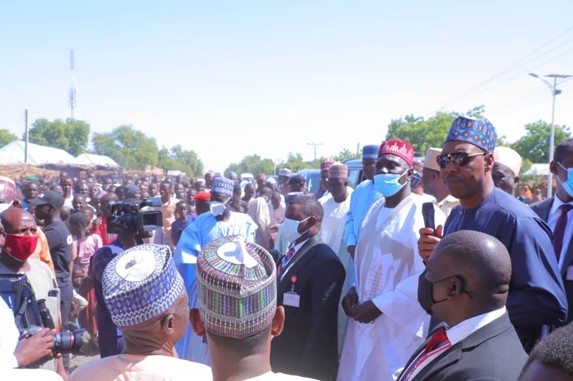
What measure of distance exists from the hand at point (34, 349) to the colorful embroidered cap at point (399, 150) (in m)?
2.67

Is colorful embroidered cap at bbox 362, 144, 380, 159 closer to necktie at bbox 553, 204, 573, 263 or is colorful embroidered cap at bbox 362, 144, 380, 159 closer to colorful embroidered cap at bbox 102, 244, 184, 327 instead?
necktie at bbox 553, 204, 573, 263

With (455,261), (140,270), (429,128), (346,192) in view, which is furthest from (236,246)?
(429,128)

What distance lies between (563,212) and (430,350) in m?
2.24

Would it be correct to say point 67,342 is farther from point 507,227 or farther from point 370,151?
point 370,151

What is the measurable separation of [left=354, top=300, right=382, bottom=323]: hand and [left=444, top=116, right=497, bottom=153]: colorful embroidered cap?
1237 millimetres

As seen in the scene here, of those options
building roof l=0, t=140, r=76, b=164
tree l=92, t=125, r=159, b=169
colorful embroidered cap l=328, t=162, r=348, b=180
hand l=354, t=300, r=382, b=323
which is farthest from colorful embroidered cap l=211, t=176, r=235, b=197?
tree l=92, t=125, r=159, b=169

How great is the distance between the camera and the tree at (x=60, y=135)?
100312 millimetres

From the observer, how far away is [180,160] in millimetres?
128250

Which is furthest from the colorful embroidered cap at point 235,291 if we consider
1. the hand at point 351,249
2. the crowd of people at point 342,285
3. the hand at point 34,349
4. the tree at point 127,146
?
the tree at point 127,146

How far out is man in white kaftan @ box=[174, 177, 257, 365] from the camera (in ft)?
17.4

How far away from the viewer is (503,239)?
106 inches

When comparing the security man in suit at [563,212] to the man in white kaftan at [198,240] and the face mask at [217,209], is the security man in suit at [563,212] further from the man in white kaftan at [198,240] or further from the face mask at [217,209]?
the face mask at [217,209]

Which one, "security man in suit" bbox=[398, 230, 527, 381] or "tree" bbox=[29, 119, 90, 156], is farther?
"tree" bbox=[29, 119, 90, 156]

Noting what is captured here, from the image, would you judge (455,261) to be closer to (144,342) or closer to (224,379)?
(224,379)
